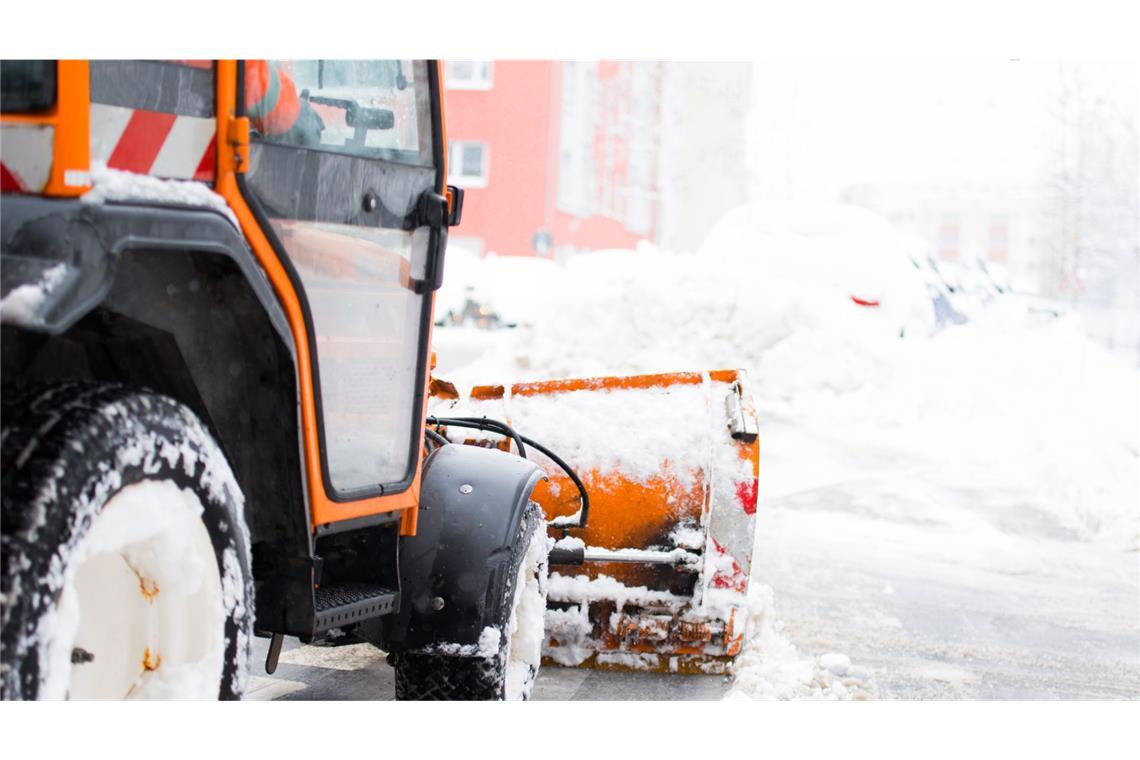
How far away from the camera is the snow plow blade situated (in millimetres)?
4141

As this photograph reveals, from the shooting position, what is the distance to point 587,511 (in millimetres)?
4051

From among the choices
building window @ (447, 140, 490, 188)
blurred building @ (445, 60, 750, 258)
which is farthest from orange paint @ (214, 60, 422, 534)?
building window @ (447, 140, 490, 188)

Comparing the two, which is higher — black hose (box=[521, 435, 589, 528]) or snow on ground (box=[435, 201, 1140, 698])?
black hose (box=[521, 435, 589, 528])

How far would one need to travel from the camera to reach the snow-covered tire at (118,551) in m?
1.64

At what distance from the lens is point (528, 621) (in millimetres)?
3443

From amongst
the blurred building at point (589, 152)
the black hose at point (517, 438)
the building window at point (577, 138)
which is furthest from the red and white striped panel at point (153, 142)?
the building window at point (577, 138)

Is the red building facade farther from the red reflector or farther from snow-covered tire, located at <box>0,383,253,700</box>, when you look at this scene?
snow-covered tire, located at <box>0,383,253,700</box>

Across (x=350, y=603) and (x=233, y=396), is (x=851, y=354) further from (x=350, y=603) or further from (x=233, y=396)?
(x=233, y=396)

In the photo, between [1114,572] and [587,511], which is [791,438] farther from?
[587,511]

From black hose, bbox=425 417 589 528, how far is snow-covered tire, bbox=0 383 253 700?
79.0 inches

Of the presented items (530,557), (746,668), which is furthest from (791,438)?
(530,557)

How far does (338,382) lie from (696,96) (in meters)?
32.1

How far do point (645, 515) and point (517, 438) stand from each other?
0.55 meters

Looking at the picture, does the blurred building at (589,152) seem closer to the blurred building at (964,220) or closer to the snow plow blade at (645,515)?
the blurred building at (964,220)
